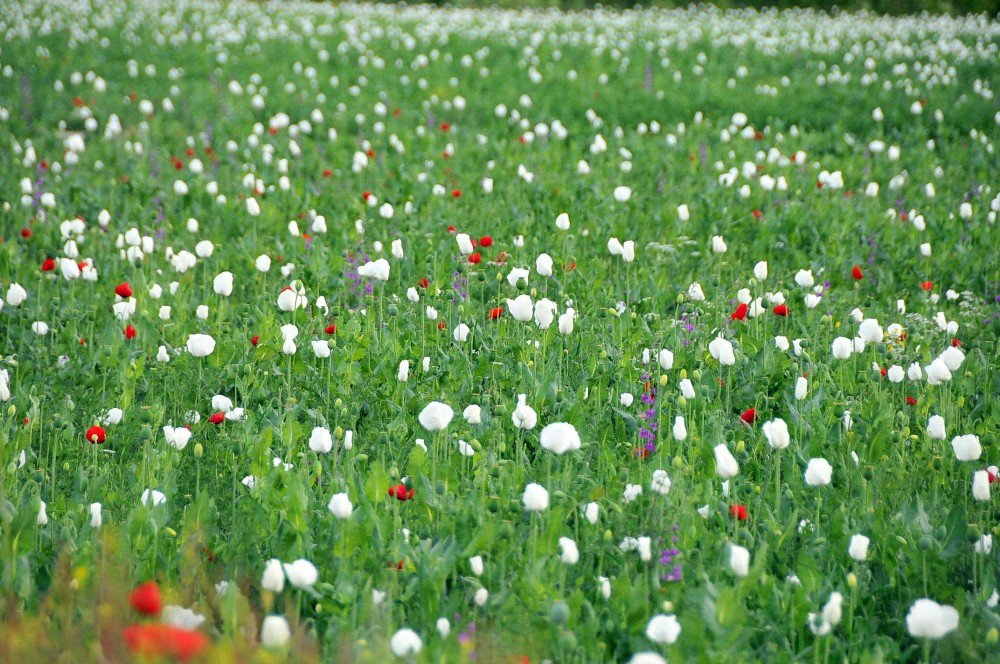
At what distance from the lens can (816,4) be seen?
81.7 ft

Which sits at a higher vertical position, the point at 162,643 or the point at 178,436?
the point at 162,643

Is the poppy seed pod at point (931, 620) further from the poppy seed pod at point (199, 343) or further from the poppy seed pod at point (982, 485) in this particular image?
the poppy seed pod at point (199, 343)

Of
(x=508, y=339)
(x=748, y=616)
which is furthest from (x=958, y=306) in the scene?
(x=748, y=616)

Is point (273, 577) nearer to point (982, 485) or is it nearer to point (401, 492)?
point (401, 492)

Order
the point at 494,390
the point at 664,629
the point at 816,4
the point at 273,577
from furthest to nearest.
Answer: the point at 816,4
the point at 494,390
the point at 273,577
the point at 664,629

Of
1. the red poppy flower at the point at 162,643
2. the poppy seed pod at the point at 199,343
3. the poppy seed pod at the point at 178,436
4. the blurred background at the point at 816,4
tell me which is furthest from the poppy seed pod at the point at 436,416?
the blurred background at the point at 816,4

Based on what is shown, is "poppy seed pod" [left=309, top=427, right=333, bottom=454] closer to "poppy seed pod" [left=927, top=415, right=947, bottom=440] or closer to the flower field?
the flower field

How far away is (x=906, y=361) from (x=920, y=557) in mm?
1856

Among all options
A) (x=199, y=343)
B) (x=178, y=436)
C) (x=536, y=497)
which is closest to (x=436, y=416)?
(x=536, y=497)

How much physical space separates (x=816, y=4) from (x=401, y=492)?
24.9 metres

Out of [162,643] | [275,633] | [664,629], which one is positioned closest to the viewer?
[162,643]

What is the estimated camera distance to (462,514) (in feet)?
9.78

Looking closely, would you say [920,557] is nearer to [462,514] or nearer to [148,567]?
[462,514]

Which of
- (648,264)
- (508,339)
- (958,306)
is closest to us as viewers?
(508,339)
